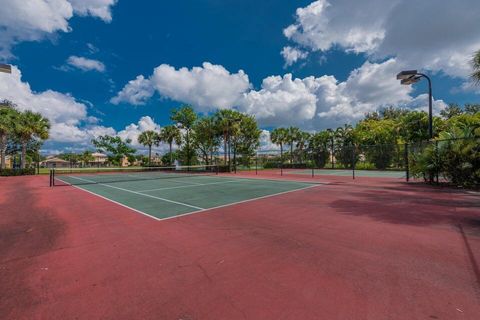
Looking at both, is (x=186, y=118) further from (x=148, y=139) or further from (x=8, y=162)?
(x=8, y=162)

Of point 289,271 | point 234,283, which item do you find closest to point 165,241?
point 234,283

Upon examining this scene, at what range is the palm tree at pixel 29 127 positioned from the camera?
28.0m

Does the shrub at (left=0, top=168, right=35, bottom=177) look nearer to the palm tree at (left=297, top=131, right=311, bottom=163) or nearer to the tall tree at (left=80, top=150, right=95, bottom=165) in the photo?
the palm tree at (left=297, top=131, right=311, bottom=163)

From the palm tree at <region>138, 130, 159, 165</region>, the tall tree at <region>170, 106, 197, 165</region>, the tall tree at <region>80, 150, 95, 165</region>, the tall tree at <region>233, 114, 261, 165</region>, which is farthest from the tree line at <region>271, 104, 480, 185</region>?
the tall tree at <region>80, 150, 95, 165</region>

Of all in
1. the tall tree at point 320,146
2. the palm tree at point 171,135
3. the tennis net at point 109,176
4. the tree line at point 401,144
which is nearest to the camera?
the tree line at point 401,144

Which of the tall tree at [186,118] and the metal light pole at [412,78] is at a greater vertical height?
the tall tree at [186,118]

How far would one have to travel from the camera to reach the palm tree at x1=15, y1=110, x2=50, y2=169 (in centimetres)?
2798

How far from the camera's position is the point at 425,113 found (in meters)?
32.9

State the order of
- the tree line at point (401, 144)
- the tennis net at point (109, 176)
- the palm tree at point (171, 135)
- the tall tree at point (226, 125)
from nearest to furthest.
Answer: the tree line at point (401, 144)
the tennis net at point (109, 176)
the tall tree at point (226, 125)
the palm tree at point (171, 135)

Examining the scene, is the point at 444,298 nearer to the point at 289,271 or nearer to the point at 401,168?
the point at 289,271

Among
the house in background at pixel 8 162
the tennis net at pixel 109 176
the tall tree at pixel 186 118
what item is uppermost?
the tall tree at pixel 186 118

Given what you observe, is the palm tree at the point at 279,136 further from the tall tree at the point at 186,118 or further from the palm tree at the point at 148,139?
the palm tree at the point at 148,139

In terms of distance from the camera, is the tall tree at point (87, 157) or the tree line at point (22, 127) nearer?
the tree line at point (22, 127)

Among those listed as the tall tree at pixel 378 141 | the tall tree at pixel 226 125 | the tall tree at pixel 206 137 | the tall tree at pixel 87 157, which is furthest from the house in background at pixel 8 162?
the tall tree at pixel 378 141
